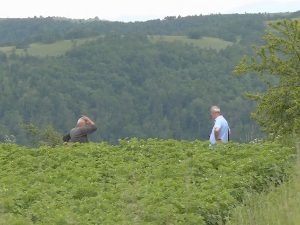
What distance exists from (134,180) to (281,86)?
7.35 m

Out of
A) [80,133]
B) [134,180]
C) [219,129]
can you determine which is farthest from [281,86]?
[134,180]

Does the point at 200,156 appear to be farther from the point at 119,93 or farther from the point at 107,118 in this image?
the point at 119,93

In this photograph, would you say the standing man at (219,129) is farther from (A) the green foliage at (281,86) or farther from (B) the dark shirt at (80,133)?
(B) the dark shirt at (80,133)

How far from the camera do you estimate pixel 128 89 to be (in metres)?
153

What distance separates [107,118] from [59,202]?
12799 centimetres

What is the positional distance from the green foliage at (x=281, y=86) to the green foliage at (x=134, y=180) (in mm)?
2759

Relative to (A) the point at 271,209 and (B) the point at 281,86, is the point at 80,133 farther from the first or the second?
(A) the point at 271,209

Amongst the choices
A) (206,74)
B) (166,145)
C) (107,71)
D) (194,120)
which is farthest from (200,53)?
(166,145)

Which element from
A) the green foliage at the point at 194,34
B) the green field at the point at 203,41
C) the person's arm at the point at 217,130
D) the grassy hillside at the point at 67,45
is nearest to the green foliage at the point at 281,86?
the person's arm at the point at 217,130

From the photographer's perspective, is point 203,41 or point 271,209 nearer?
point 271,209

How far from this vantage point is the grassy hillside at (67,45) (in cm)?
17988

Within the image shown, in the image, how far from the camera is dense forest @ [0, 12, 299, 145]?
130m

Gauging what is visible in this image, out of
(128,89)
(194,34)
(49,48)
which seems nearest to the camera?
(128,89)

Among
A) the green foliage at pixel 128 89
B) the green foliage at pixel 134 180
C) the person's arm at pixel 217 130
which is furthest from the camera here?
the green foliage at pixel 128 89
